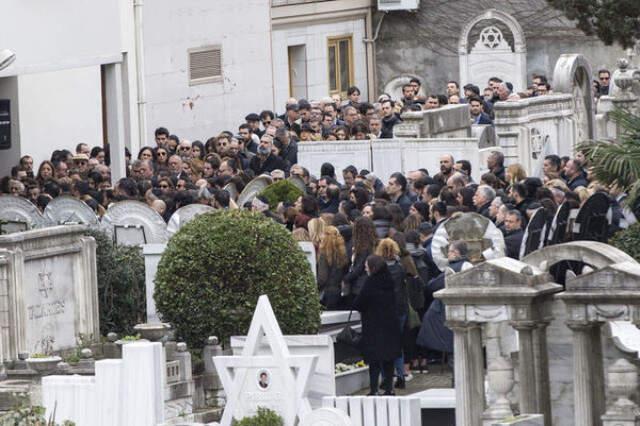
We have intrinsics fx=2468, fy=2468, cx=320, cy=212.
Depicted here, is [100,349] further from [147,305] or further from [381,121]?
[381,121]

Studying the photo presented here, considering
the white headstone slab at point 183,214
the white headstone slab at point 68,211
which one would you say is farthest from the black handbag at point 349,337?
the white headstone slab at point 68,211

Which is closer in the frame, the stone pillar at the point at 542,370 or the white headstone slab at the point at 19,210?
the stone pillar at the point at 542,370

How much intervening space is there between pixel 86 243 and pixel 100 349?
1.20m

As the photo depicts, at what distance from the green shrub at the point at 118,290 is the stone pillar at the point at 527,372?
Result: 298 inches

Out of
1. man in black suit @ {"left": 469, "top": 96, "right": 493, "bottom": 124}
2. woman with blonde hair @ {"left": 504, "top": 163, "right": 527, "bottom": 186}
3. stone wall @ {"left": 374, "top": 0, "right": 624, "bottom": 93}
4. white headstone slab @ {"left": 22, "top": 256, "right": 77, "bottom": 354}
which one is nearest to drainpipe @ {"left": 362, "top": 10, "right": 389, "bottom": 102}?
stone wall @ {"left": 374, "top": 0, "right": 624, "bottom": 93}

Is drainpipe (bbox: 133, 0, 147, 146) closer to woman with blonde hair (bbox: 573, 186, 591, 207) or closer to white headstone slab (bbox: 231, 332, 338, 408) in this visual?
woman with blonde hair (bbox: 573, 186, 591, 207)

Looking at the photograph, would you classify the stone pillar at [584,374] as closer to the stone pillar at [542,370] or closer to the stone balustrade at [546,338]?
the stone balustrade at [546,338]

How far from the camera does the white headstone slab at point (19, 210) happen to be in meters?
27.3

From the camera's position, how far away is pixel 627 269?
693 inches

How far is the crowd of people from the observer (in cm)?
2364

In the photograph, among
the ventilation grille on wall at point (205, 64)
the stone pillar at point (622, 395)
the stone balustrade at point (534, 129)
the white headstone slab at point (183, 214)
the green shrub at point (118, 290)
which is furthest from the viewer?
the ventilation grille on wall at point (205, 64)

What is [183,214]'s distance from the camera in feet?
88.0

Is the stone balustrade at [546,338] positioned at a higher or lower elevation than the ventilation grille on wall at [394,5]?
lower

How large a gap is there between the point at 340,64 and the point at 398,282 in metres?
30.6
